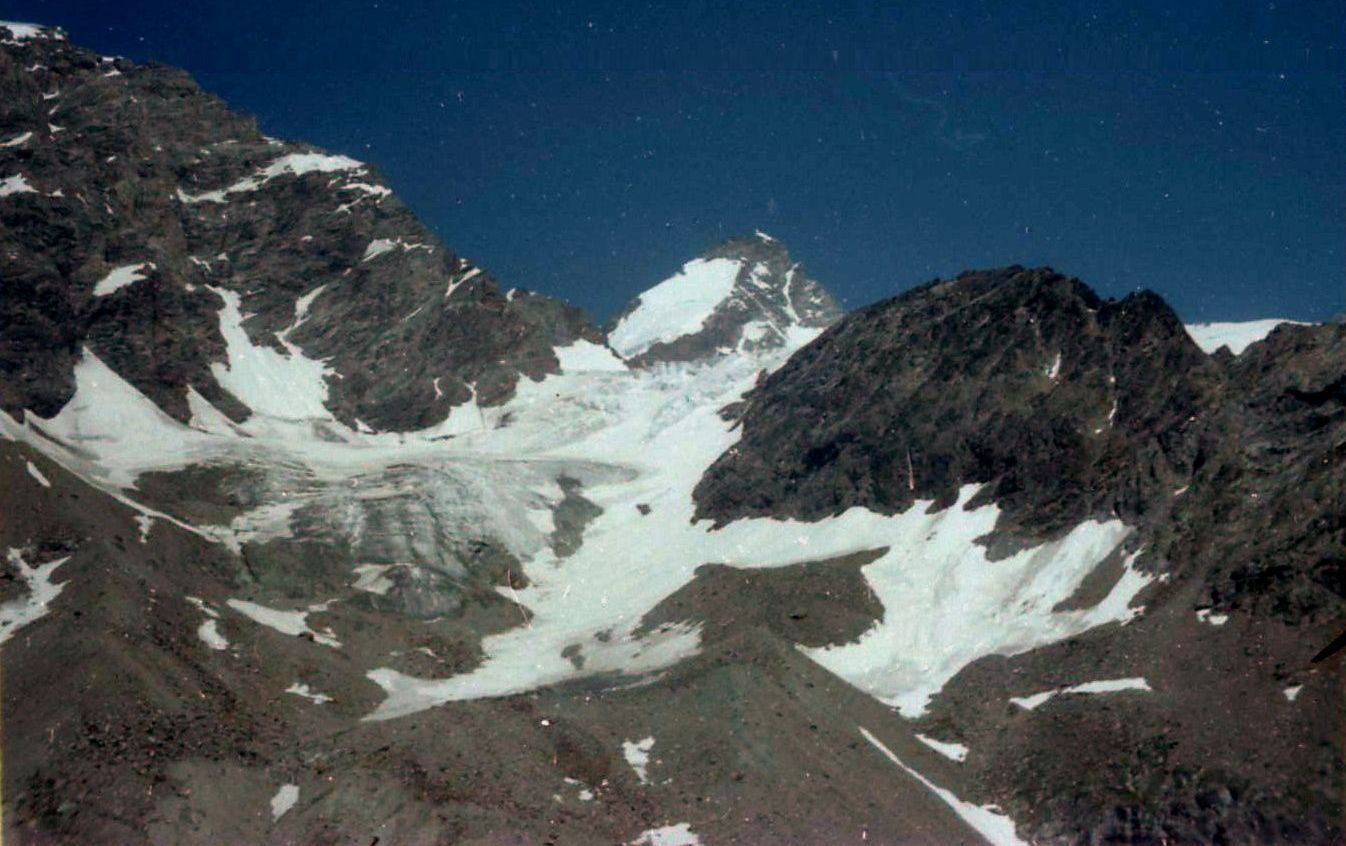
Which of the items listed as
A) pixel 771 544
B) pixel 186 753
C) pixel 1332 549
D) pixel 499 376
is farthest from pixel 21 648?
pixel 499 376

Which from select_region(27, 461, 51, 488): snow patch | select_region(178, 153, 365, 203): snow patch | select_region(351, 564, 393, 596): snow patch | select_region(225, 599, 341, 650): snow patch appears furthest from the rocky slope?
select_region(178, 153, 365, 203): snow patch

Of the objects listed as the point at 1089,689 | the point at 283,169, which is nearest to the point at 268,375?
the point at 283,169

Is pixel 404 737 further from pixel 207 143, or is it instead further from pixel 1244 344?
pixel 207 143

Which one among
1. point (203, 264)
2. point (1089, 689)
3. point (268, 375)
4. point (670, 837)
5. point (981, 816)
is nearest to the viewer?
point (670, 837)

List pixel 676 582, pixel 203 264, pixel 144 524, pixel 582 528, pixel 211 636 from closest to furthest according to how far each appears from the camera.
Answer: pixel 211 636
pixel 144 524
pixel 676 582
pixel 582 528
pixel 203 264

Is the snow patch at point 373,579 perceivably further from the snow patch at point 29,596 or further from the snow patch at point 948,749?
the snow patch at point 948,749

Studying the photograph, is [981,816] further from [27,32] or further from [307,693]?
[27,32]
